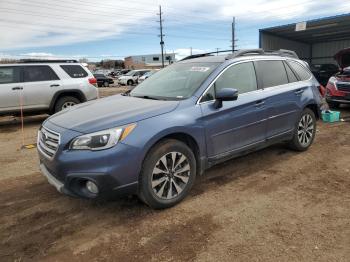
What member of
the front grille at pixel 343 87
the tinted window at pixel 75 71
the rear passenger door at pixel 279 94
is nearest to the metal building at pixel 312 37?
the front grille at pixel 343 87

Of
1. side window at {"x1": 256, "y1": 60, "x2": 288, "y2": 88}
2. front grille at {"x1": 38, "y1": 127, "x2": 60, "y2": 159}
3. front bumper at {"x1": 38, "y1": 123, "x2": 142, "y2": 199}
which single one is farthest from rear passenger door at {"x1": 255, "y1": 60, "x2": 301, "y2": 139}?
front grille at {"x1": 38, "y1": 127, "x2": 60, "y2": 159}

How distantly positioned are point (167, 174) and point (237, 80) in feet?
5.68

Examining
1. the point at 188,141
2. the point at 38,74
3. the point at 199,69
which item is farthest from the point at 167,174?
the point at 38,74

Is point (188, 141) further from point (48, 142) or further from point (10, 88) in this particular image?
point (10, 88)

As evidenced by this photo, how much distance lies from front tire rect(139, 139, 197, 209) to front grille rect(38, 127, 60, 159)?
3.14ft

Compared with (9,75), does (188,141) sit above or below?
below

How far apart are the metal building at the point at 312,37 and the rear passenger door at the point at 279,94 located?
1617 cm

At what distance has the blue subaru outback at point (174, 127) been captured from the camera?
350 cm

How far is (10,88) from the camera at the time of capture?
949 cm

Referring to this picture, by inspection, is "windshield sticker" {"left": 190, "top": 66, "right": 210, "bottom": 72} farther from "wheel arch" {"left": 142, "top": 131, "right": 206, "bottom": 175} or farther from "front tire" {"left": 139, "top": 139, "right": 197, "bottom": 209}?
"front tire" {"left": 139, "top": 139, "right": 197, "bottom": 209}

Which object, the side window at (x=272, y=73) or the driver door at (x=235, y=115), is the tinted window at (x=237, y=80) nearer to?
the driver door at (x=235, y=115)

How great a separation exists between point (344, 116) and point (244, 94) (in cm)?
620

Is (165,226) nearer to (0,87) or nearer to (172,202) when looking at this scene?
(172,202)

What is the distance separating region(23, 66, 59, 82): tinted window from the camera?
9.82m
